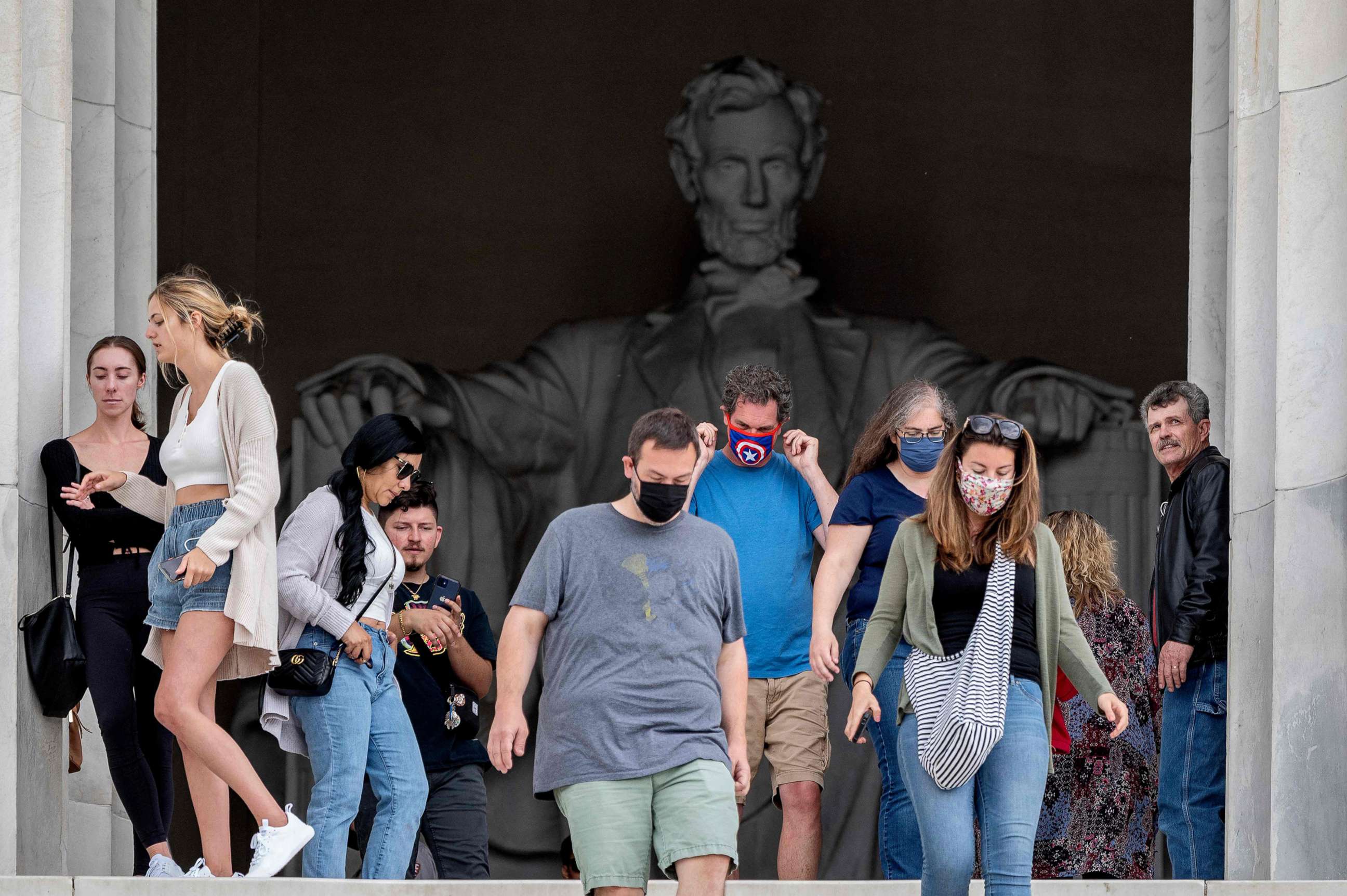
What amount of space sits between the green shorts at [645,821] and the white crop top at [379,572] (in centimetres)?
131

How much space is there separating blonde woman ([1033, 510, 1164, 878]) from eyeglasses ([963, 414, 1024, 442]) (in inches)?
65.1

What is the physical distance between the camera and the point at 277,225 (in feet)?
30.4

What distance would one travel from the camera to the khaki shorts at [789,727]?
5.61 m

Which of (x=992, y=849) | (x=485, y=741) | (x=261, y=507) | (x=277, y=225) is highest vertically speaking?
(x=277, y=225)

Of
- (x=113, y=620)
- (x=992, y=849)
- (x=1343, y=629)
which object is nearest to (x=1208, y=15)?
(x=1343, y=629)

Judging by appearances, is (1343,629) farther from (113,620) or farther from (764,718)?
(113,620)

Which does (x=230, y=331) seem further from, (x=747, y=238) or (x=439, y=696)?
(x=747, y=238)

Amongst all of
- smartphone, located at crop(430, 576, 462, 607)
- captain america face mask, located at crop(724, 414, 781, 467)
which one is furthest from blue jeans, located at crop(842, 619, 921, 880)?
smartphone, located at crop(430, 576, 462, 607)

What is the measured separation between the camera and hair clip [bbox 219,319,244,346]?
520cm

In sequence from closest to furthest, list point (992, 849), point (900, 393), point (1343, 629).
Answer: point (992, 849), point (900, 393), point (1343, 629)

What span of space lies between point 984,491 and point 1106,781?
79.5 inches

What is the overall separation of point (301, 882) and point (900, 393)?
6.98 ft

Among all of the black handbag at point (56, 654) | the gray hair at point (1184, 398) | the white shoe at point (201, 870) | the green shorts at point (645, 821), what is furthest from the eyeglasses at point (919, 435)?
the black handbag at point (56, 654)

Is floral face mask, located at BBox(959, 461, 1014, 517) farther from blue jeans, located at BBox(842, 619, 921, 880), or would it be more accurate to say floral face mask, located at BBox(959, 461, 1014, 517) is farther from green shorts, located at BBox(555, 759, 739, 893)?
green shorts, located at BBox(555, 759, 739, 893)
